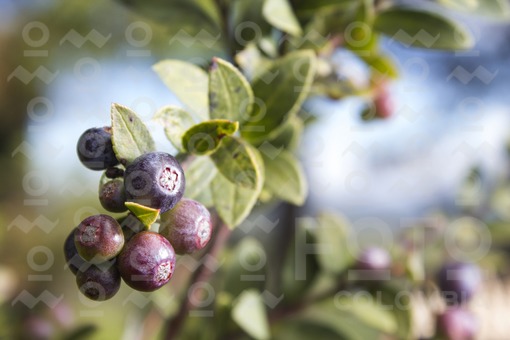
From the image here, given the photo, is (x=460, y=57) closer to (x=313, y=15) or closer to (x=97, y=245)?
(x=313, y=15)

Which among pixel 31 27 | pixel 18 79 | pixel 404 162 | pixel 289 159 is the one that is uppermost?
pixel 289 159

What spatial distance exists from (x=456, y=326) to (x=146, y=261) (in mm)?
531

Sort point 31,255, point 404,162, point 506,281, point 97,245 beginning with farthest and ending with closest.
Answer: point 404,162 → point 506,281 → point 31,255 → point 97,245

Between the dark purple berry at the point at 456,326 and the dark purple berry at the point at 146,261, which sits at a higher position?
the dark purple berry at the point at 146,261

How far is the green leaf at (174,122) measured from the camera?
0.45 metres

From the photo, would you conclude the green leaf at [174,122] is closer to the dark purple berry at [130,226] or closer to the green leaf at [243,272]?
the dark purple berry at [130,226]

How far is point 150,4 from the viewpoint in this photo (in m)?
0.68

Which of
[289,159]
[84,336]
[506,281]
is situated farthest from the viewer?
[506,281]

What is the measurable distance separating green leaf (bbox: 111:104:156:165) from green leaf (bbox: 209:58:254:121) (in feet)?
0.29

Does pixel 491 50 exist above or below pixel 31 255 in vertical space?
above

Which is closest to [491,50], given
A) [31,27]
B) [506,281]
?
[506,281]

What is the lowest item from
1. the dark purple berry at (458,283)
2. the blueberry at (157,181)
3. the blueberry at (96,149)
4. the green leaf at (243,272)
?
the green leaf at (243,272)

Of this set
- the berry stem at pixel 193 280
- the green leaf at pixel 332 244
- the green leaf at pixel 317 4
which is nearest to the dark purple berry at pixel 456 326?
the green leaf at pixel 332 244

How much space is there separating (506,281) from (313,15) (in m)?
1.24
